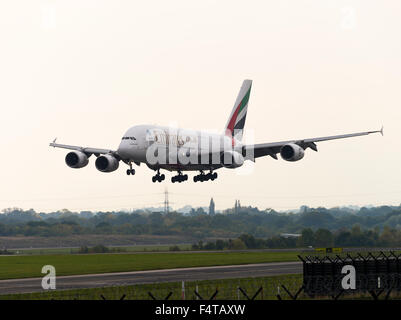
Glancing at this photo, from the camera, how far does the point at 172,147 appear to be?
83.5m

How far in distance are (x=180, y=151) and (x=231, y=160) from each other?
7331mm

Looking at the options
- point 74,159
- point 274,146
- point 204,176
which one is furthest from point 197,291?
point 204,176

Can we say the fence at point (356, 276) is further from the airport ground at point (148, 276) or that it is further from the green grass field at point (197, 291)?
the airport ground at point (148, 276)

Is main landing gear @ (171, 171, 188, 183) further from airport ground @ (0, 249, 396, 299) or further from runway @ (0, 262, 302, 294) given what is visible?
runway @ (0, 262, 302, 294)

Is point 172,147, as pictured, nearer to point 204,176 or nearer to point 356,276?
point 204,176

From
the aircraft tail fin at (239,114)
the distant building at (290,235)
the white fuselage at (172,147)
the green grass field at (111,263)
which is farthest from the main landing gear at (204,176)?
the distant building at (290,235)

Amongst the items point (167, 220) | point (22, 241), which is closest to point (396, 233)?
point (167, 220)

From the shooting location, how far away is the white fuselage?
80.5 meters

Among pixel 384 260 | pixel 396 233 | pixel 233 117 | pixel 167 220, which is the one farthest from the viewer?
pixel 167 220

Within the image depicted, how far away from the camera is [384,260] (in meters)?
62.1

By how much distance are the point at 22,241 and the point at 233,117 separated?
65.2 metres

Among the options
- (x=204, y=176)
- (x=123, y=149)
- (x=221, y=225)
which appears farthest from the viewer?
(x=221, y=225)

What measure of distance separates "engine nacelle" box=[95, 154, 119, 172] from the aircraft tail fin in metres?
24.6
